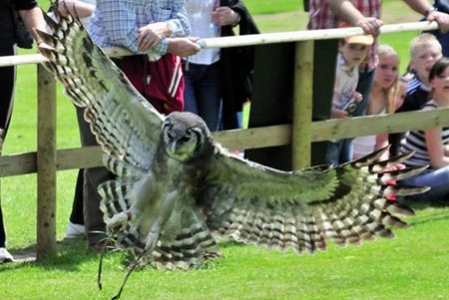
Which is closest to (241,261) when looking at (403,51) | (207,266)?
(207,266)

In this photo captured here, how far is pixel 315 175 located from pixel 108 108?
140cm

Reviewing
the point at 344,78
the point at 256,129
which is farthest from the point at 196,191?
the point at 344,78

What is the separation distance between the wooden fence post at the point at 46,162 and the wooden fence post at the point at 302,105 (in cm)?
207

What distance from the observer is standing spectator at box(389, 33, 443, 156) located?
12.5m

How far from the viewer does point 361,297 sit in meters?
8.84

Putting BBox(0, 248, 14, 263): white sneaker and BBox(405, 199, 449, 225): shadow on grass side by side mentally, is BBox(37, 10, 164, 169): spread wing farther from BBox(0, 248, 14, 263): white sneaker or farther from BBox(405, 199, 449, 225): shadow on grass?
BBox(405, 199, 449, 225): shadow on grass

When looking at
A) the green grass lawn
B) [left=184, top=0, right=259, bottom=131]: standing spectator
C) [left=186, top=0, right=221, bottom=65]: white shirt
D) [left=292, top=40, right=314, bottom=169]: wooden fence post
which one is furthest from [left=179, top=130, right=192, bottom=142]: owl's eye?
[left=186, top=0, right=221, bottom=65]: white shirt

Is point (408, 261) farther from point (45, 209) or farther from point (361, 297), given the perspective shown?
point (45, 209)

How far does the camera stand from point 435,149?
1223 centimetres

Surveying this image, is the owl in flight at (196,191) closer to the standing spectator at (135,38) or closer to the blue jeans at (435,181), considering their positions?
the standing spectator at (135,38)

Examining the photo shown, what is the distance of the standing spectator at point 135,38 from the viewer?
32.3 feet

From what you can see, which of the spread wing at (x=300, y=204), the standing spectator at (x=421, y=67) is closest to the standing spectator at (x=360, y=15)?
the standing spectator at (x=421, y=67)

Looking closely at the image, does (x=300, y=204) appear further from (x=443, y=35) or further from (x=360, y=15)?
(x=443, y=35)

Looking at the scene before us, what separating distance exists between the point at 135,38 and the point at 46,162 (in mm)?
1086
